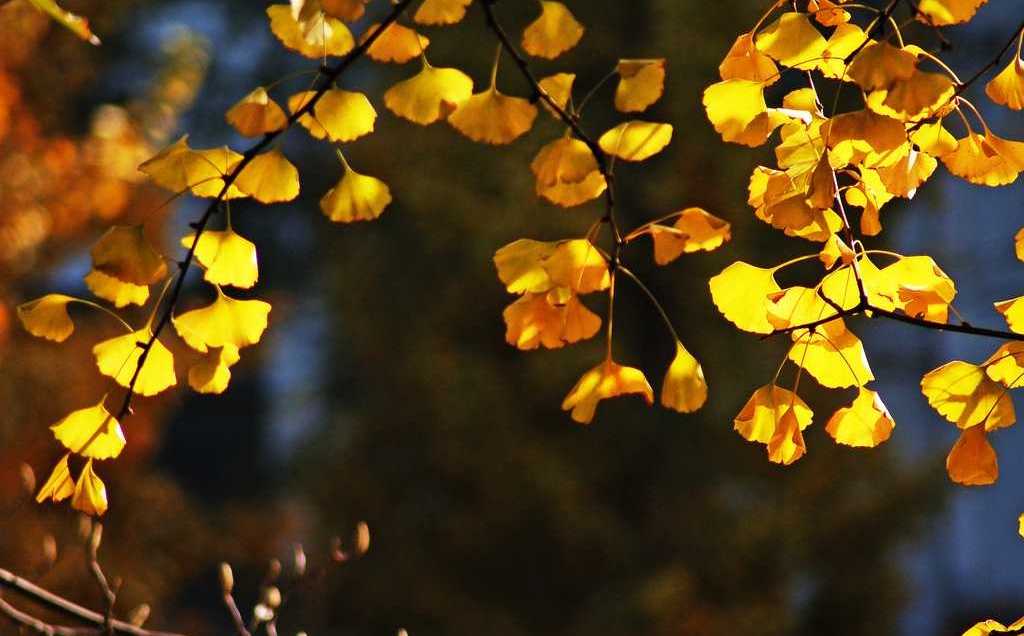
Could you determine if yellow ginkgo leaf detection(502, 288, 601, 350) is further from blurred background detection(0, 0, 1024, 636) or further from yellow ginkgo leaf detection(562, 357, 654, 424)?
blurred background detection(0, 0, 1024, 636)

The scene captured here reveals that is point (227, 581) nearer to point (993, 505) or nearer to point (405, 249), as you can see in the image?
point (405, 249)

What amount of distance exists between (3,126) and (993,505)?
3.48 meters

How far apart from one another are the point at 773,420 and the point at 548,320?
135 millimetres

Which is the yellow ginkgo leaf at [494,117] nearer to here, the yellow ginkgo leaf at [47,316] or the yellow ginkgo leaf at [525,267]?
the yellow ginkgo leaf at [525,267]

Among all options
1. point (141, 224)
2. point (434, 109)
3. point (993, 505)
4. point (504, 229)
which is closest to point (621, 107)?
point (434, 109)

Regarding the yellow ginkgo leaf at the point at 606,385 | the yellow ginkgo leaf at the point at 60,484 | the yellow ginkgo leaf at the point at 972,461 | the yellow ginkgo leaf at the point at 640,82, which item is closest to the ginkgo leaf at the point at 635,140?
the yellow ginkgo leaf at the point at 640,82

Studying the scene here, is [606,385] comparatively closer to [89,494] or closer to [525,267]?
[525,267]

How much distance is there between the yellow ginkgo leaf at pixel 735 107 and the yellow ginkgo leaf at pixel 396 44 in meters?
0.16

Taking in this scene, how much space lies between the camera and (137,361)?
68 cm

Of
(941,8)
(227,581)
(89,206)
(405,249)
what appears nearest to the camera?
(941,8)

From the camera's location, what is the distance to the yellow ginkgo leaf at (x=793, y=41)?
2.17 ft

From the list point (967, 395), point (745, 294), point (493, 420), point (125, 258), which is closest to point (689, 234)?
point (745, 294)

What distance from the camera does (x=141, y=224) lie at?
2.06 ft

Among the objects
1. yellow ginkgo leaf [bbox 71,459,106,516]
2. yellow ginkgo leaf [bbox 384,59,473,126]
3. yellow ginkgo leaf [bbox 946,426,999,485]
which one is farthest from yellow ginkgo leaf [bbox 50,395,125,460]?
yellow ginkgo leaf [bbox 946,426,999,485]
